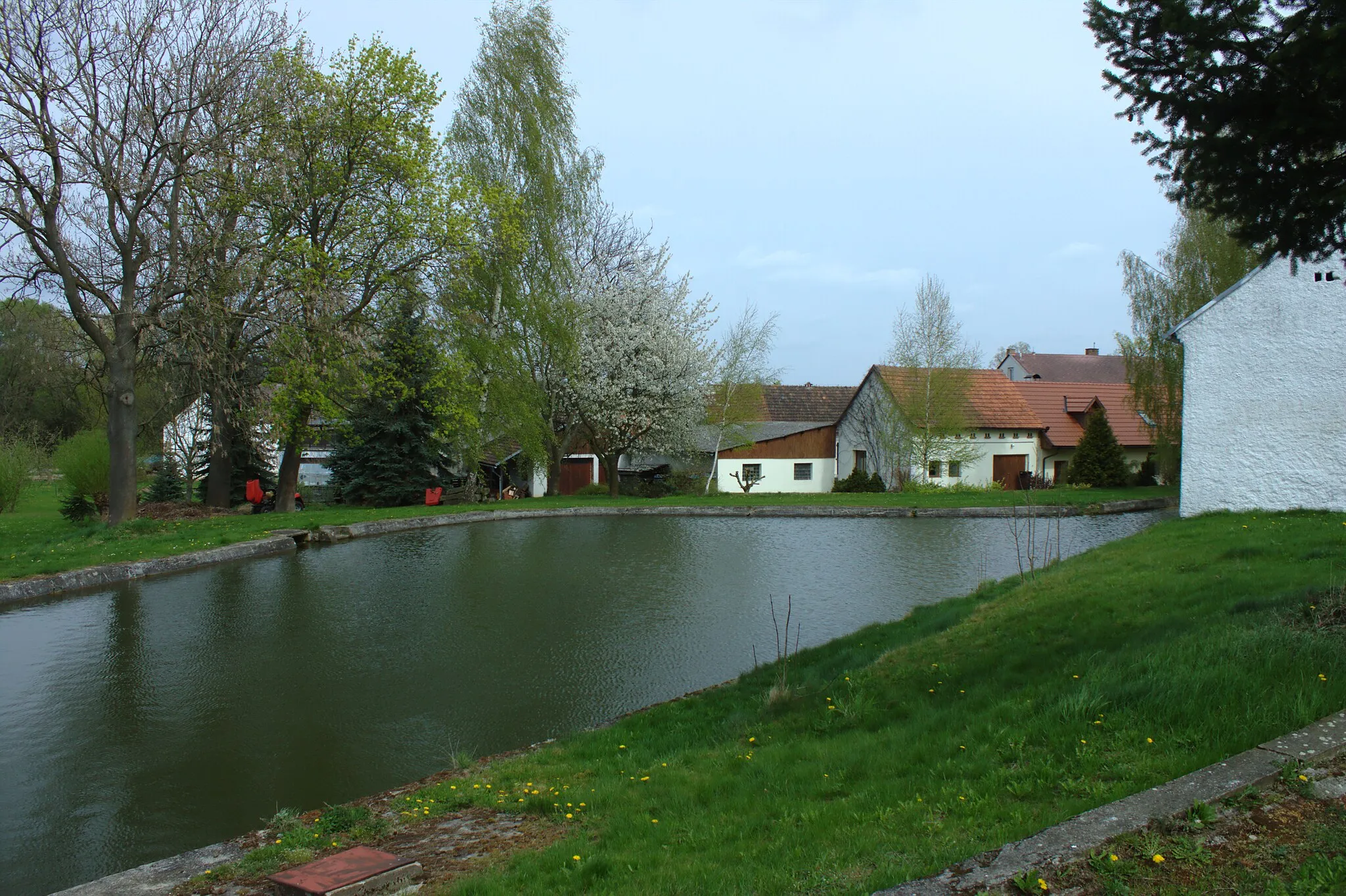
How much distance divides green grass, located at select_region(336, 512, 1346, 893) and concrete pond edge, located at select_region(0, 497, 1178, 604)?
400cm

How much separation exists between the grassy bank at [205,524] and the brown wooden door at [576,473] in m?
9.30

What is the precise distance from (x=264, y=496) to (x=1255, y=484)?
86.8 ft

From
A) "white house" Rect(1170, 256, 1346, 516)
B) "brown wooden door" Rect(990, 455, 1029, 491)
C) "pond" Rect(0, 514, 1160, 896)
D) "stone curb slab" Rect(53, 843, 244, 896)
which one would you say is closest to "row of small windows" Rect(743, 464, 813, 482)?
"brown wooden door" Rect(990, 455, 1029, 491)

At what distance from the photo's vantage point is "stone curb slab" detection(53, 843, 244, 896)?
4.26m

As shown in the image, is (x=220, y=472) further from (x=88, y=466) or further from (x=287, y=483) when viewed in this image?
(x=88, y=466)

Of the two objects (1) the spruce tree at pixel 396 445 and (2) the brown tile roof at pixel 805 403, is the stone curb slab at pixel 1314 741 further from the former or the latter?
(2) the brown tile roof at pixel 805 403

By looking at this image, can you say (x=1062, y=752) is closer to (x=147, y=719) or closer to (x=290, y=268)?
(x=147, y=719)

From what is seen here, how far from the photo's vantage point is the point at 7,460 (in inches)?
1045

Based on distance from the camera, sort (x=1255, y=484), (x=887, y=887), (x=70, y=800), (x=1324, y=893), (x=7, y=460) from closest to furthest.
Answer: (x=1324, y=893)
(x=887, y=887)
(x=70, y=800)
(x=1255, y=484)
(x=7, y=460)

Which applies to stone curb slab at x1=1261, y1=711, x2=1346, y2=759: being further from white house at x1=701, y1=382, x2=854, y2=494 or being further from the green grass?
white house at x1=701, y1=382, x2=854, y2=494

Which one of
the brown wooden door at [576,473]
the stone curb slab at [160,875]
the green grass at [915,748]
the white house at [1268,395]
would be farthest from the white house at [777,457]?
the stone curb slab at [160,875]

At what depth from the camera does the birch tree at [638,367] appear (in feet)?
107

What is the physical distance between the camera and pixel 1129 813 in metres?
3.38

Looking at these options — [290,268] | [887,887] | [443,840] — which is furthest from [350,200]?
[887,887]
